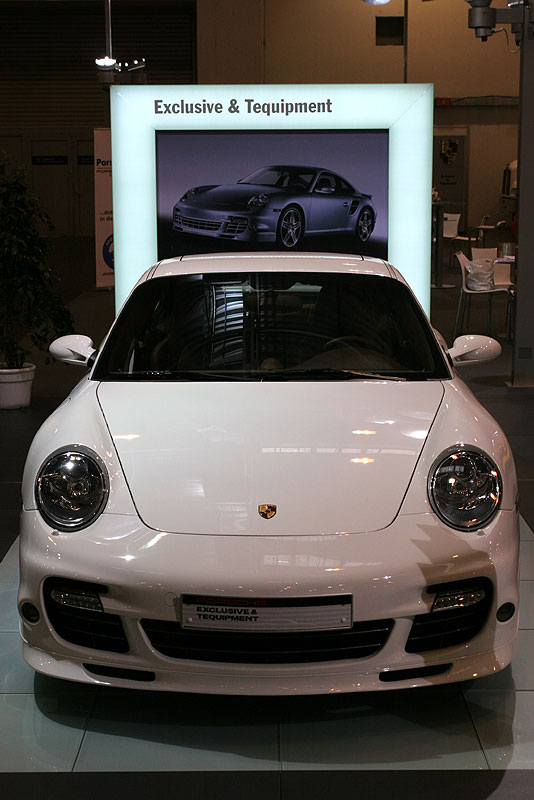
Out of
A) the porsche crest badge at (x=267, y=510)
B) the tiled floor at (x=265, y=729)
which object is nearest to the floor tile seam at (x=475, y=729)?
the tiled floor at (x=265, y=729)

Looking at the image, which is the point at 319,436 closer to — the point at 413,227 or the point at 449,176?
the point at 413,227

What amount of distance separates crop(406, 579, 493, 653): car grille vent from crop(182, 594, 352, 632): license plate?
0.68 ft

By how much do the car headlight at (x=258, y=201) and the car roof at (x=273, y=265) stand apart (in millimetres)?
3279

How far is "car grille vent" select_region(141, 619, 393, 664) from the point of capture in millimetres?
2484

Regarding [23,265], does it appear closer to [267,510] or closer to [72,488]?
[72,488]

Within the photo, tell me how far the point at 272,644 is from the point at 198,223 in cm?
514

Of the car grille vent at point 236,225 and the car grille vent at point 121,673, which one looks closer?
the car grille vent at point 121,673

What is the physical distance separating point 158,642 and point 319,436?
2.39ft

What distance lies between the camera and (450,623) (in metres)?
2.57

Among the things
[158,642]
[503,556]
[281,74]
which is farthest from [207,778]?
[281,74]

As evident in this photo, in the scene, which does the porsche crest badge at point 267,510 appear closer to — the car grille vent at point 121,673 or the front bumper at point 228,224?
the car grille vent at point 121,673

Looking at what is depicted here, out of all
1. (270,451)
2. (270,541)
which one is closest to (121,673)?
(270,541)

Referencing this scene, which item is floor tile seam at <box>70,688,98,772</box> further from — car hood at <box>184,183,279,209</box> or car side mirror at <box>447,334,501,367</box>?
car hood at <box>184,183,279,209</box>

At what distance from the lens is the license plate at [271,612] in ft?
7.95
